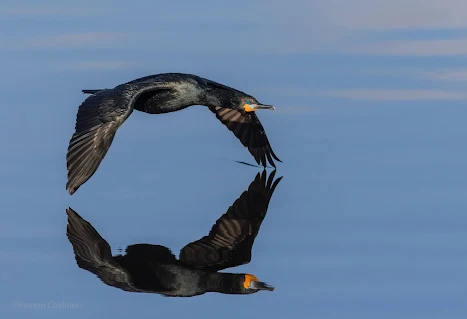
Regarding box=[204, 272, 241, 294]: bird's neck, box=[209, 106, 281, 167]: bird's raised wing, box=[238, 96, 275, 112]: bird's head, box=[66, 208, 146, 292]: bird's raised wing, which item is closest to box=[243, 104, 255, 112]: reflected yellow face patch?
box=[238, 96, 275, 112]: bird's head

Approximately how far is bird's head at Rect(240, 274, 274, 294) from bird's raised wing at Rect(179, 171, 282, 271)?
43 centimetres

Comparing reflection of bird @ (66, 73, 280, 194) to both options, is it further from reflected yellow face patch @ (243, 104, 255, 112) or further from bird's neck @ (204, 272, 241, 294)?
bird's neck @ (204, 272, 241, 294)

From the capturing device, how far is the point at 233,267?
8.24 m

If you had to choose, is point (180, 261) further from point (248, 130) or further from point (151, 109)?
point (248, 130)

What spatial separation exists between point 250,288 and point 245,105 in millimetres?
5312

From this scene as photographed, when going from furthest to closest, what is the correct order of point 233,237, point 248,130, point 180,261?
point 248,130
point 233,237
point 180,261

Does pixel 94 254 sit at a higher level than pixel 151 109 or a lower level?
lower

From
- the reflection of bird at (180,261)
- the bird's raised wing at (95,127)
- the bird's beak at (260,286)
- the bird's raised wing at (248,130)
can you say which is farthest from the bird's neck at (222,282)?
the bird's raised wing at (248,130)

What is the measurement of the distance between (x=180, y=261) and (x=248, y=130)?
18.0 feet

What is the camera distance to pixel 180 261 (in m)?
8.23

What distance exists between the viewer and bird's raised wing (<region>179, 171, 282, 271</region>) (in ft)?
27.5

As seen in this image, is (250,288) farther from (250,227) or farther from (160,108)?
(160,108)

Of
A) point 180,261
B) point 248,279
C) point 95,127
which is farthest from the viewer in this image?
point 95,127

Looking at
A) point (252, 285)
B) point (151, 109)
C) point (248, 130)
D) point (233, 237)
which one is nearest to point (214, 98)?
point (151, 109)
